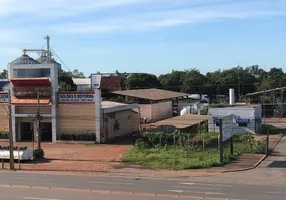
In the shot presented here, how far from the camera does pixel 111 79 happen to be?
396 ft

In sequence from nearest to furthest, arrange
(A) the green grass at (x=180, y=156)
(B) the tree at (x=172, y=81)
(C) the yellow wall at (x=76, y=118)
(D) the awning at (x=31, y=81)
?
(A) the green grass at (x=180, y=156) < (D) the awning at (x=31, y=81) < (C) the yellow wall at (x=76, y=118) < (B) the tree at (x=172, y=81)

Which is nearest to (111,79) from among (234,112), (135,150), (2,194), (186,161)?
(234,112)

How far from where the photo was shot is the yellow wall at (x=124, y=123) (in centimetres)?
5675

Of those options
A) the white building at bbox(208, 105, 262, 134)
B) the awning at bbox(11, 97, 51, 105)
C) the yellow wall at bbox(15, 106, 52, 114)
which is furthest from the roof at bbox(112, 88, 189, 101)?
the awning at bbox(11, 97, 51, 105)

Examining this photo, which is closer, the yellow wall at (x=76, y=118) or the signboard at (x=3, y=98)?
the yellow wall at (x=76, y=118)

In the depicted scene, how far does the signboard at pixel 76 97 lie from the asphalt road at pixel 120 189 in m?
23.3

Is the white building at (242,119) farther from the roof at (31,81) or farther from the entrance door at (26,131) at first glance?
the entrance door at (26,131)

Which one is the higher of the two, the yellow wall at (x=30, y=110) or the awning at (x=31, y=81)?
the awning at (x=31, y=81)

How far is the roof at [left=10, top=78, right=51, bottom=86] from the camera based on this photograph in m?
Answer: 53.6

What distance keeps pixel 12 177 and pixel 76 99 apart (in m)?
23.9

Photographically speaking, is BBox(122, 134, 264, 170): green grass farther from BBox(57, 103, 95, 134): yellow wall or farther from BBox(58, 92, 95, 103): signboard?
BBox(58, 92, 95, 103): signboard

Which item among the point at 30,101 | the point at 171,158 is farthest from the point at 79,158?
the point at 30,101

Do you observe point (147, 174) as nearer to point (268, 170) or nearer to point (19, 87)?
point (268, 170)

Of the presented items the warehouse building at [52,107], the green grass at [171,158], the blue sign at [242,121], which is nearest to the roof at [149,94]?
the blue sign at [242,121]
